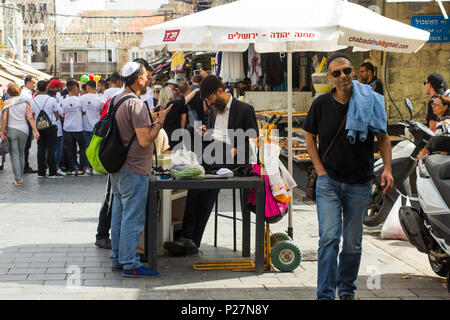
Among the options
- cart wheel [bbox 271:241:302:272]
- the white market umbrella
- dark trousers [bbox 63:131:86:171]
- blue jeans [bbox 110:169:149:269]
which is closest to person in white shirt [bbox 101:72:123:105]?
dark trousers [bbox 63:131:86:171]

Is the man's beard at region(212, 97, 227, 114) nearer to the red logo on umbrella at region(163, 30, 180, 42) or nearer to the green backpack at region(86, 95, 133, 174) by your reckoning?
the red logo on umbrella at region(163, 30, 180, 42)

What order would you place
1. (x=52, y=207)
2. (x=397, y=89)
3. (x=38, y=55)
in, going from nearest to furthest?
(x=52, y=207) < (x=397, y=89) < (x=38, y=55)

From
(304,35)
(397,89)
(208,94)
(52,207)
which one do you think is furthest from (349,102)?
(397,89)

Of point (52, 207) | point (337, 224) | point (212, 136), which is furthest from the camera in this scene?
point (52, 207)

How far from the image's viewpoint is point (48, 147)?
1452 centimetres

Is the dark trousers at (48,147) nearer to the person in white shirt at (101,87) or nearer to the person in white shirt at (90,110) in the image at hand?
the person in white shirt at (90,110)

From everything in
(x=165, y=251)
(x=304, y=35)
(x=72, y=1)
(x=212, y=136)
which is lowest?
(x=165, y=251)

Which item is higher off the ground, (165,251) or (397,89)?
(397,89)

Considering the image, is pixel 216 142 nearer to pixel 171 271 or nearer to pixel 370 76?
pixel 171 271

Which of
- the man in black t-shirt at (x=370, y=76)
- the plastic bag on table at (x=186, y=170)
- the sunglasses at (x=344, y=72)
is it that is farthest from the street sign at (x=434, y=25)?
the sunglasses at (x=344, y=72)

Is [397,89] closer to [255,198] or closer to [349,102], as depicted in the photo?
[255,198]

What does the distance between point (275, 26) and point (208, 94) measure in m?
0.96

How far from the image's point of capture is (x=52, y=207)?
1075 centimetres

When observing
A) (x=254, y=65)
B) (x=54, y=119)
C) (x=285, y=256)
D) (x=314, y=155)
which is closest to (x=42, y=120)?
(x=54, y=119)
